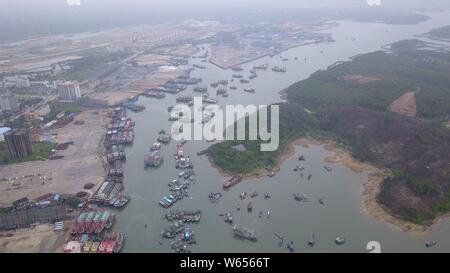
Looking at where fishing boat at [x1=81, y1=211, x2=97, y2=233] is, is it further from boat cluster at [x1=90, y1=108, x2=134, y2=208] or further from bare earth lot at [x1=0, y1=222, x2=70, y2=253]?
boat cluster at [x1=90, y1=108, x2=134, y2=208]

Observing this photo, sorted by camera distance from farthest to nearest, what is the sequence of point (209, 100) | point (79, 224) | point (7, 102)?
point (209, 100)
point (7, 102)
point (79, 224)

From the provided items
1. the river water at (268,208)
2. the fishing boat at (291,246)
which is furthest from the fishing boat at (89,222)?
the fishing boat at (291,246)

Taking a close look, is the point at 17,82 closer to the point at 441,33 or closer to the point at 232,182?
the point at 232,182

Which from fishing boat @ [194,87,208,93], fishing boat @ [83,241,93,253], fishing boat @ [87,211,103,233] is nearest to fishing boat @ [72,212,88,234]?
fishing boat @ [87,211,103,233]

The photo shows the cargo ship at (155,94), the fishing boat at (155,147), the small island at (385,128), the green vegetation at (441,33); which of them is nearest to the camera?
the small island at (385,128)

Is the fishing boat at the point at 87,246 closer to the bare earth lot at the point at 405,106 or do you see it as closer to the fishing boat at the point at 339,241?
the fishing boat at the point at 339,241

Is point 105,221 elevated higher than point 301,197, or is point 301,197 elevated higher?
point 105,221

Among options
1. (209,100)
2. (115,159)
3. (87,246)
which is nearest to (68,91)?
(209,100)
